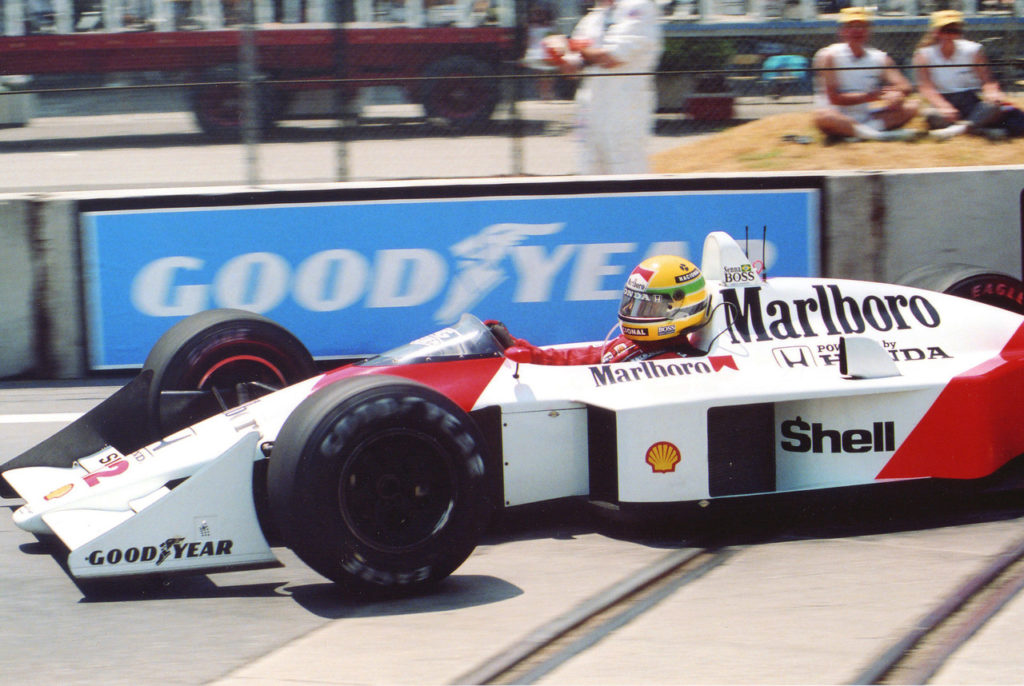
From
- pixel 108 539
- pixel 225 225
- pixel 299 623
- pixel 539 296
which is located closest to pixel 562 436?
pixel 299 623

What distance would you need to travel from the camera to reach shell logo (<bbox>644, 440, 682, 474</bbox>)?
4836 millimetres

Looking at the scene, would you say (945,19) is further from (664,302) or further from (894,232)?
(664,302)

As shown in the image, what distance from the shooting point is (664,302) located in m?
5.35

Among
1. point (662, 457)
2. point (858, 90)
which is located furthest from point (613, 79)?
point (662, 457)

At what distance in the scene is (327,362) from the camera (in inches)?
309

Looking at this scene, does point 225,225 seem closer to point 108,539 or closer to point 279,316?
point 279,316

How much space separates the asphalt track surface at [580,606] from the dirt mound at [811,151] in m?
4.22

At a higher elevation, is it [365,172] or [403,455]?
[365,172]

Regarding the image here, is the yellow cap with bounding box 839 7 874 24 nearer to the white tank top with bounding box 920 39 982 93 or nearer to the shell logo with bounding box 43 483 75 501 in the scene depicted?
the white tank top with bounding box 920 39 982 93

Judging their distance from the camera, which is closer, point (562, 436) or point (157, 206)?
point (562, 436)

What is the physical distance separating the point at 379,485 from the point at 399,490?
73 mm

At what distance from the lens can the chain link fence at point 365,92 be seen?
804cm

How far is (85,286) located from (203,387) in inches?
102

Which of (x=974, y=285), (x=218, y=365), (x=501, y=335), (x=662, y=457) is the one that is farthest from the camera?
(x=974, y=285)
